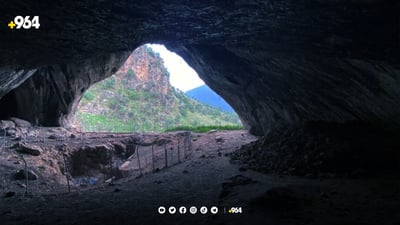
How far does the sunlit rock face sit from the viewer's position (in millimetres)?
5789

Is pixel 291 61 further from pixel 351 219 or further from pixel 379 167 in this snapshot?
→ pixel 351 219

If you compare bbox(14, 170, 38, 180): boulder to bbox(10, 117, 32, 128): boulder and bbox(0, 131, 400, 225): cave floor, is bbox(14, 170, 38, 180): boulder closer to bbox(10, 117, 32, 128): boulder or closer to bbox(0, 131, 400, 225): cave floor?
bbox(0, 131, 400, 225): cave floor

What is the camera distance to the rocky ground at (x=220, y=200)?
5.50 metres

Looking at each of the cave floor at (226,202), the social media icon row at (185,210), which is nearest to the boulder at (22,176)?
the cave floor at (226,202)

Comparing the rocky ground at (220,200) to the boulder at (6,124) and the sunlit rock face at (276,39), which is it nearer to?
the sunlit rock face at (276,39)

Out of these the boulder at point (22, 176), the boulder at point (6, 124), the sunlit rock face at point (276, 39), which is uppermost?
the sunlit rock face at point (276, 39)

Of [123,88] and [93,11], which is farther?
[123,88]

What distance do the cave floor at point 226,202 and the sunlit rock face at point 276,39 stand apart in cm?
255

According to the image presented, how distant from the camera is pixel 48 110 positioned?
22.7 m

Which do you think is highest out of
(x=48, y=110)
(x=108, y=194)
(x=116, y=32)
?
(x=116, y=32)

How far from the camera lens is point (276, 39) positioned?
7.71 metres

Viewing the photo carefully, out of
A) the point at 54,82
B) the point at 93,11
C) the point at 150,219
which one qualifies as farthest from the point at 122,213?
the point at 54,82

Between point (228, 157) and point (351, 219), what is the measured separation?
812 cm

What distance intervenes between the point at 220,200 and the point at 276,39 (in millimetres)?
4036
